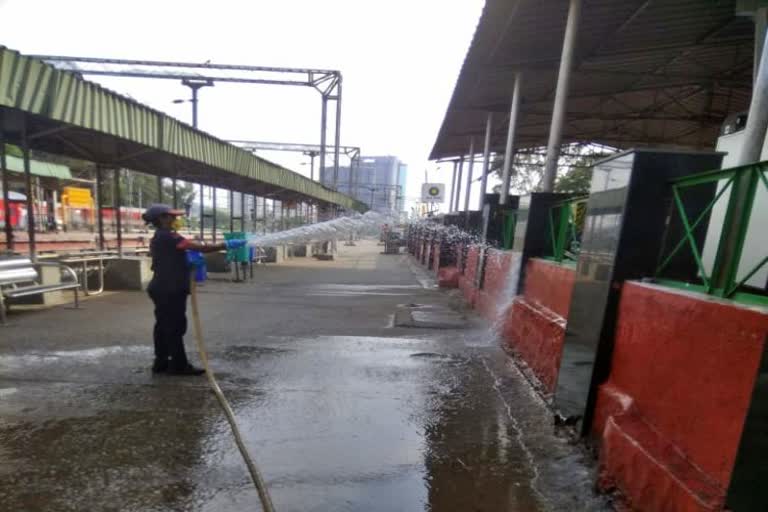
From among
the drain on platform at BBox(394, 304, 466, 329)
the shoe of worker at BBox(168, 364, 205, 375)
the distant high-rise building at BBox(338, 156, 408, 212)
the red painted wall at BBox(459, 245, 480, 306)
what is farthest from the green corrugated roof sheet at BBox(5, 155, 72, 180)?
the distant high-rise building at BBox(338, 156, 408, 212)

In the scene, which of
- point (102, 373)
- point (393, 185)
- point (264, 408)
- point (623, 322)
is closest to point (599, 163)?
point (623, 322)

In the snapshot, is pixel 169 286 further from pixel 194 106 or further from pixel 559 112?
pixel 194 106

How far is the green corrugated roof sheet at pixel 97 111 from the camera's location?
16.9 ft

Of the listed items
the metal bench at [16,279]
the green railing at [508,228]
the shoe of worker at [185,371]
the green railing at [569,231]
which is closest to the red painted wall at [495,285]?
the green railing at [508,228]

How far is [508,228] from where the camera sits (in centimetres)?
814

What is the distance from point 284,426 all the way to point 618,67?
35.7 ft

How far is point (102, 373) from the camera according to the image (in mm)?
4375

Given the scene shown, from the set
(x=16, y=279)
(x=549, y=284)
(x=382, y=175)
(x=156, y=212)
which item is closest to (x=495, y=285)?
(x=549, y=284)

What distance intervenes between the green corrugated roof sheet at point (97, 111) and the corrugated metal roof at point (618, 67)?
6035mm

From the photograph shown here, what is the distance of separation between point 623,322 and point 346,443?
2.17 meters

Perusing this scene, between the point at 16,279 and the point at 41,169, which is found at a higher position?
the point at 41,169

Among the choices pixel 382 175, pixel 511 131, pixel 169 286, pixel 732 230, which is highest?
pixel 382 175

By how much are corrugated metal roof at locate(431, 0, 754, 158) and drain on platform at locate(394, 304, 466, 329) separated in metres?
5.19

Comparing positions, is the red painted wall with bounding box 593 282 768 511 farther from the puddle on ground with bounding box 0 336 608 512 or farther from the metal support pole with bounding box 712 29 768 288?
the puddle on ground with bounding box 0 336 608 512
